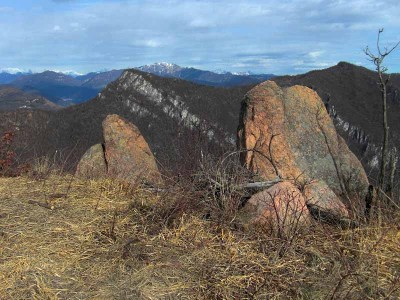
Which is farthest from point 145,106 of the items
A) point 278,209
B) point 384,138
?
point 278,209

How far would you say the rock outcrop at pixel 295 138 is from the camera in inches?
266

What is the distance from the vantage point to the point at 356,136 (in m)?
73.5

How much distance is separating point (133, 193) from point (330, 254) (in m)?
2.44

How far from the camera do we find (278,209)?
3.79 m

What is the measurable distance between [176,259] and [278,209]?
1.01 metres

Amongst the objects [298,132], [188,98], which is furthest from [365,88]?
[298,132]

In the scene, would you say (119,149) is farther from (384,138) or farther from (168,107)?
(168,107)

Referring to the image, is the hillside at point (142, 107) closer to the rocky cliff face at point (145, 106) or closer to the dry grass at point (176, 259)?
the rocky cliff face at point (145, 106)

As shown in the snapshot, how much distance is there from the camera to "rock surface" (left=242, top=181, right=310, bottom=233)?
362cm

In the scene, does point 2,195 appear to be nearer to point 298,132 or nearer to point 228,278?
point 228,278

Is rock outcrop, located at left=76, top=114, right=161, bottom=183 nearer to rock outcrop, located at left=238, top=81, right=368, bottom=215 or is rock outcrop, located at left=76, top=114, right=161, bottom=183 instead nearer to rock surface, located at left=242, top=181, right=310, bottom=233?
rock outcrop, located at left=238, top=81, right=368, bottom=215

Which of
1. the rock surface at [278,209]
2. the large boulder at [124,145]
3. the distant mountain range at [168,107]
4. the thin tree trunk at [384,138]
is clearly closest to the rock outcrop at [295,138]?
the thin tree trunk at [384,138]

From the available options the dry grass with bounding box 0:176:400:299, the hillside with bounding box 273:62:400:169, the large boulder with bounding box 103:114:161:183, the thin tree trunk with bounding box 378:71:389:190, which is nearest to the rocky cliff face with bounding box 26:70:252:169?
the hillside with bounding box 273:62:400:169

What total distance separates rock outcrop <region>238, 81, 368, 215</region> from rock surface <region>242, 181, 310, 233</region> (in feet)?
7.49
